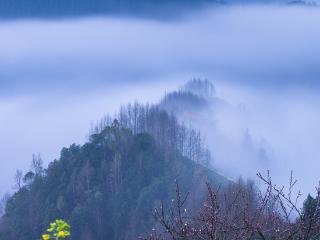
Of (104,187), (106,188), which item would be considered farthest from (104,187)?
(106,188)

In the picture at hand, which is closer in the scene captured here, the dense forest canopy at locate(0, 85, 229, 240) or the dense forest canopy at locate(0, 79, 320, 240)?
the dense forest canopy at locate(0, 79, 320, 240)

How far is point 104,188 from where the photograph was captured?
25984 millimetres

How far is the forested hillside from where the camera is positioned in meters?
23.5

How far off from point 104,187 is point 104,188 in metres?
0.06

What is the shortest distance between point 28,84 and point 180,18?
79924 mm

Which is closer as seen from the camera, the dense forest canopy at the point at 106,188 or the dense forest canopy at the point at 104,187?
the dense forest canopy at the point at 106,188

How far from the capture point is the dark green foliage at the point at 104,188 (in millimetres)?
23562

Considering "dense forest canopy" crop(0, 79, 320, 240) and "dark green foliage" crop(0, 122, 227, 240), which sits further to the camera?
"dark green foliage" crop(0, 122, 227, 240)

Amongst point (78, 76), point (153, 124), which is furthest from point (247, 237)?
point (78, 76)

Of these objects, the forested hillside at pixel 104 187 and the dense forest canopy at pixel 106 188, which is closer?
the dense forest canopy at pixel 106 188

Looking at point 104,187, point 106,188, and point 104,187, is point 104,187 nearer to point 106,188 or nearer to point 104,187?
point 104,187

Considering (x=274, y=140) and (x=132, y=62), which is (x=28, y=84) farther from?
(x=274, y=140)

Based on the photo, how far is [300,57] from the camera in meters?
164

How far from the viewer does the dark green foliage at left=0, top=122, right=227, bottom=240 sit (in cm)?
2356
